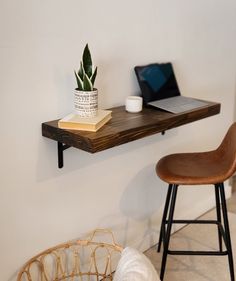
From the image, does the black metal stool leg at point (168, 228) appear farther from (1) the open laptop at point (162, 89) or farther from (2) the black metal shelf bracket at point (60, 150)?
(2) the black metal shelf bracket at point (60, 150)

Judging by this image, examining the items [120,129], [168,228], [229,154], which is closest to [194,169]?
[229,154]

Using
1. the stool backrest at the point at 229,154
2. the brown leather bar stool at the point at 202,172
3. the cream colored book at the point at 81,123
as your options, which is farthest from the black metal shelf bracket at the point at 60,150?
the stool backrest at the point at 229,154

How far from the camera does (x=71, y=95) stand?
1616mm

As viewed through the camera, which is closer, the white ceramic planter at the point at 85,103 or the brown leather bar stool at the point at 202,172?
the white ceramic planter at the point at 85,103

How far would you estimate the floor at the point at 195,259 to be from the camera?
6.66 feet

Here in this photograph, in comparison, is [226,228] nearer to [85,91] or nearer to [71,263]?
[71,263]

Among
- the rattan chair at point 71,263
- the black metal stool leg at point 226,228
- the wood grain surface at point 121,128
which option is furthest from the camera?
the black metal stool leg at point 226,228

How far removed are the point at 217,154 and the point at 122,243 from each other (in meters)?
0.70

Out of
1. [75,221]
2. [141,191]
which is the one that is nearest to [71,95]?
[75,221]

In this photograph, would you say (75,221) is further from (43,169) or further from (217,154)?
(217,154)

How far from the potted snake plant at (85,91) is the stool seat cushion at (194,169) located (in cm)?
50

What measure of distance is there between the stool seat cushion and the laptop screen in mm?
328

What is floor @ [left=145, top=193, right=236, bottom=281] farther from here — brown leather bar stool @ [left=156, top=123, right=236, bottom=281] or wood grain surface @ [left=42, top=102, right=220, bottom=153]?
wood grain surface @ [left=42, top=102, right=220, bottom=153]

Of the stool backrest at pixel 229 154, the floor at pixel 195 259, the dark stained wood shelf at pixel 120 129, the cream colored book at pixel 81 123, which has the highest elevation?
the cream colored book at pixel 81 123
